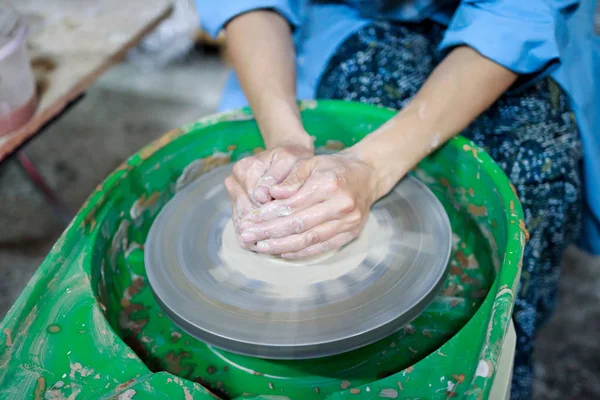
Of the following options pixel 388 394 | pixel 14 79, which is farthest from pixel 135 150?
pixel 388 394

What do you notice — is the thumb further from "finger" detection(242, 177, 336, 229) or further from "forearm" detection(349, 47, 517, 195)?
"forearm" detection(349, 47, 517, 195)

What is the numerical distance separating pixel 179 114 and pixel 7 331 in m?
2.18

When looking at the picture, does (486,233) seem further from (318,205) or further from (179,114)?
(179,114)

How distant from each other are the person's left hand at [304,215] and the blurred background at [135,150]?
93cm

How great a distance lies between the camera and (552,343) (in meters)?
1.90

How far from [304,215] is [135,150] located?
2.00 m

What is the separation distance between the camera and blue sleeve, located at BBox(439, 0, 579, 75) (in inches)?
47.9

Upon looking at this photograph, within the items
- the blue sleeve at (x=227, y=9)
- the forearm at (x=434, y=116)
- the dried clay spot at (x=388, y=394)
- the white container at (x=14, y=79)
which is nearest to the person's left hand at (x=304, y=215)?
the forearm at (x=434, y=116)

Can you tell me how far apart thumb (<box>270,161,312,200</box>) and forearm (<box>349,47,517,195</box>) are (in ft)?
0.46

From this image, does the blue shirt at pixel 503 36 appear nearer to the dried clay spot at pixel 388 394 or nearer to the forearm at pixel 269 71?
the forearm at pixel 269 71

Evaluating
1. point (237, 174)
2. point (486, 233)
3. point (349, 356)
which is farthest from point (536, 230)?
point (237, 174)

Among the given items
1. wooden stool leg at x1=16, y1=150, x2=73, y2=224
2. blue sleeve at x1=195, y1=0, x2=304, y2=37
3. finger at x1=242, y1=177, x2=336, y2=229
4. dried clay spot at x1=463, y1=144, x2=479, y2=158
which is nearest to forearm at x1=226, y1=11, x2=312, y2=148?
blue sleeve at x1=195, y1=0, x2=304, y2=37

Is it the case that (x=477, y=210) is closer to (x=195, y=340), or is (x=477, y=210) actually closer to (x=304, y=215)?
(x=304, y=215)

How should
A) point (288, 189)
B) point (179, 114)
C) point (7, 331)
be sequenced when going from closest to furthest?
point (7, 331)
point (288, 189)
point (179, 114)
